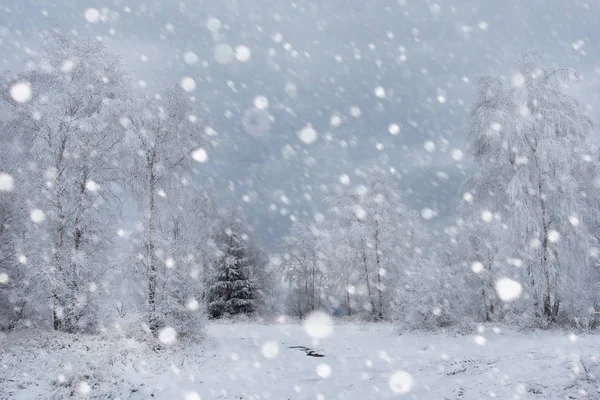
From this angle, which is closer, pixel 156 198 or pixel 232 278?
pixel 156 198

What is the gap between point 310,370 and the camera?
1239 cm

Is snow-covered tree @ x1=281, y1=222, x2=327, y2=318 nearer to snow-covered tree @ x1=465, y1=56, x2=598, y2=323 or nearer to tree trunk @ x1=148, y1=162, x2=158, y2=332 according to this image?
snow-covered tree @ x1=465, y1=56, x2=598, y2=323

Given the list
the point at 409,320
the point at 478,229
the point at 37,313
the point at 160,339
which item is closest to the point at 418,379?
the point at 160,339

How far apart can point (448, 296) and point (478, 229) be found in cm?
860

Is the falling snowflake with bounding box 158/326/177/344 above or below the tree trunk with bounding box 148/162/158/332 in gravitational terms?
below

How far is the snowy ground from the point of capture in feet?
25.7

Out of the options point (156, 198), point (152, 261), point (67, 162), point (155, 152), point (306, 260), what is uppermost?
point (155, 152)

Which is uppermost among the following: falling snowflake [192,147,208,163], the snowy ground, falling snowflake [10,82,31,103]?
falling snowflake [10,82,31,103]

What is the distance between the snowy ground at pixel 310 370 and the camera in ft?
25.7

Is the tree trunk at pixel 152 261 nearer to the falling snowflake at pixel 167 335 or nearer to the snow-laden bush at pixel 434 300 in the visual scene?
the falling snowflake at pixel 167 335

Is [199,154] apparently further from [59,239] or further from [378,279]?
[378,279]

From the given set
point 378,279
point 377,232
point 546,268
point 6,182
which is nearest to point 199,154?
point 6,182

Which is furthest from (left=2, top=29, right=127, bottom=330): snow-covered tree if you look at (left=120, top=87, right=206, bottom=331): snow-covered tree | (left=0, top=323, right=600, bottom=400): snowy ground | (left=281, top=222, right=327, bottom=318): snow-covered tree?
(left=281, top=222, right=327, bottom=318): snow-covered tree

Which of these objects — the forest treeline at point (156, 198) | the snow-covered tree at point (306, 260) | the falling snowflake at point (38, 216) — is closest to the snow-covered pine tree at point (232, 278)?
the snow-covered tree at point (306, 260)
